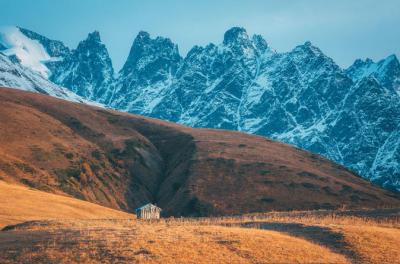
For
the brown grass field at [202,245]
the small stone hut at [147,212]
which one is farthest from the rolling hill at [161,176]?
the brown grass field at [202,245]

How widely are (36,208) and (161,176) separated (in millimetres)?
97954

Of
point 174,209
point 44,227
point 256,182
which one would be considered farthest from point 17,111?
point 44,227

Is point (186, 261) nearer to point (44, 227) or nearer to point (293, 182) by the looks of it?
point (44, 227)

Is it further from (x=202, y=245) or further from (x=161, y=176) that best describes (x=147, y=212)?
(x=202, y=245)

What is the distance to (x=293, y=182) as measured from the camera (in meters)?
173

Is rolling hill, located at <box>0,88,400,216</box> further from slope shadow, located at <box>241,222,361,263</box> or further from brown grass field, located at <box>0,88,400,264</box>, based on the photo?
slope shadow, located at <box>241,222,361,263</box>

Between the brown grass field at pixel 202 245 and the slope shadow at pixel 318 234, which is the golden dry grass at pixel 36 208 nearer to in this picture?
the brown grass field at pixel 202 245

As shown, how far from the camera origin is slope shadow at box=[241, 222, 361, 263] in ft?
155

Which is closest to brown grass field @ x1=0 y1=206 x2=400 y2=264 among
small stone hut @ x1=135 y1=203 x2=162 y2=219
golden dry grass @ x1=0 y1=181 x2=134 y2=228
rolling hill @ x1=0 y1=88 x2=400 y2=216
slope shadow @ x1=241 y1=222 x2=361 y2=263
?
slope shadow @ x1=241 y1=222 x2=361 y2=263

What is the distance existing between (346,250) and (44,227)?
30.5 metres

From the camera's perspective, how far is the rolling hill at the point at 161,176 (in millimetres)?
153875

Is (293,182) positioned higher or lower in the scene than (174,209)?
higher

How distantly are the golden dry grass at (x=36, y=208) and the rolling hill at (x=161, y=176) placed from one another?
30.4 metres

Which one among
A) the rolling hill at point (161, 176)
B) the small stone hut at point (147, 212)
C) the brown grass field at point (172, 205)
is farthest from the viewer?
the rolling hill at point (161, 176)
